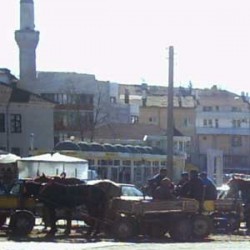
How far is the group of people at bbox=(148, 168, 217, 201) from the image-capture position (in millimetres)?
27750

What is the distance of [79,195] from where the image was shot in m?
28.2

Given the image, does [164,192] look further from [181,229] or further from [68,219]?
[68,219]

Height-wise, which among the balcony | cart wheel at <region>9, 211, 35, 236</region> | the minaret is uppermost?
the minaret

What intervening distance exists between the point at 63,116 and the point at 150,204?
71742 mm

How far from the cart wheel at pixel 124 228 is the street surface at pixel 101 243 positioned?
12.8 inches

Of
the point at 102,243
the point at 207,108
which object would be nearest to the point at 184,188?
the point at 102,243

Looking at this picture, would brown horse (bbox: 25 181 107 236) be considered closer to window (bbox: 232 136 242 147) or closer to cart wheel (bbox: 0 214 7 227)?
cart wheel (bbox: 0 214 7 227)

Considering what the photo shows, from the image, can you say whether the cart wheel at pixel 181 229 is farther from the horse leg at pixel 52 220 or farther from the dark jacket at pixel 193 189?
the horse leg at pixel 52 220

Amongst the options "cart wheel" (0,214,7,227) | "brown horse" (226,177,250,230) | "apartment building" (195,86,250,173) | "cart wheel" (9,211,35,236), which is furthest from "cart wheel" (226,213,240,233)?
"apartment building" (195,86,250,173)

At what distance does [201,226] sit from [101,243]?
12.3ft

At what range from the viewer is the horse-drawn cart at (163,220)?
2709 cm

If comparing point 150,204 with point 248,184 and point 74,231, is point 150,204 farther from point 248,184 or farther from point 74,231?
point 248,184

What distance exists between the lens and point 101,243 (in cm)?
2498

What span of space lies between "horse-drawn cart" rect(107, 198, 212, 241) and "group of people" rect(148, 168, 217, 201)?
0.45 m
